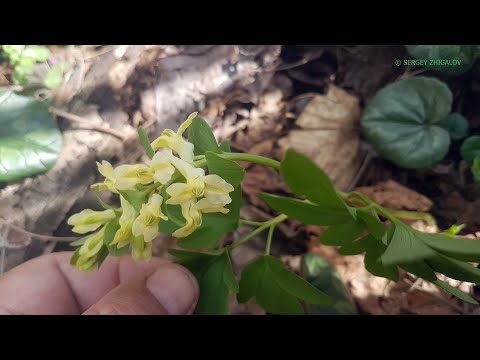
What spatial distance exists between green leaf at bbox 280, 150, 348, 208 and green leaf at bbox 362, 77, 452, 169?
682mm

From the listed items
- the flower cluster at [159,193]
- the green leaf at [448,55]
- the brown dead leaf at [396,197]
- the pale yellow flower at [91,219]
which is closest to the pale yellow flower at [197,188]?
the flower cluster at [159,193]

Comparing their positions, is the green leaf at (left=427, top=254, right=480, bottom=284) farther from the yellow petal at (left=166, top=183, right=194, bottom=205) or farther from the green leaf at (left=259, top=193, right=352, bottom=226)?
the yellow petal at (left=166, top=183, right=194, bottom=205)

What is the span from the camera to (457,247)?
0.52 meters

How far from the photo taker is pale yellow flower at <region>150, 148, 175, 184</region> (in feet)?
1.77

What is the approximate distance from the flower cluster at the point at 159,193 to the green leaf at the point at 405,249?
0.69ft

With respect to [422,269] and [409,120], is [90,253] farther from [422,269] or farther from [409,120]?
[409,120]

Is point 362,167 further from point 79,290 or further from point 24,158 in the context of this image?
point 24,158

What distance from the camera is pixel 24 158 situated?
3.76ft

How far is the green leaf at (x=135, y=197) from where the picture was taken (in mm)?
553

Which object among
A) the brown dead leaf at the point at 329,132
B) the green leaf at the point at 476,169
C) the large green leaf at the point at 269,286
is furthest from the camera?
the brown dead leaf at the point at 329,132

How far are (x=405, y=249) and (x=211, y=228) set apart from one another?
1.12ft

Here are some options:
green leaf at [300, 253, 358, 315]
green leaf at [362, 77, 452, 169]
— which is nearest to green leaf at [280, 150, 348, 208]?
green leaf at [300, 253, 358, 315]

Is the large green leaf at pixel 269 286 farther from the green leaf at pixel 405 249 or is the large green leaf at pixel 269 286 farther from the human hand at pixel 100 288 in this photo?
the green leaf at pixel 405 249
